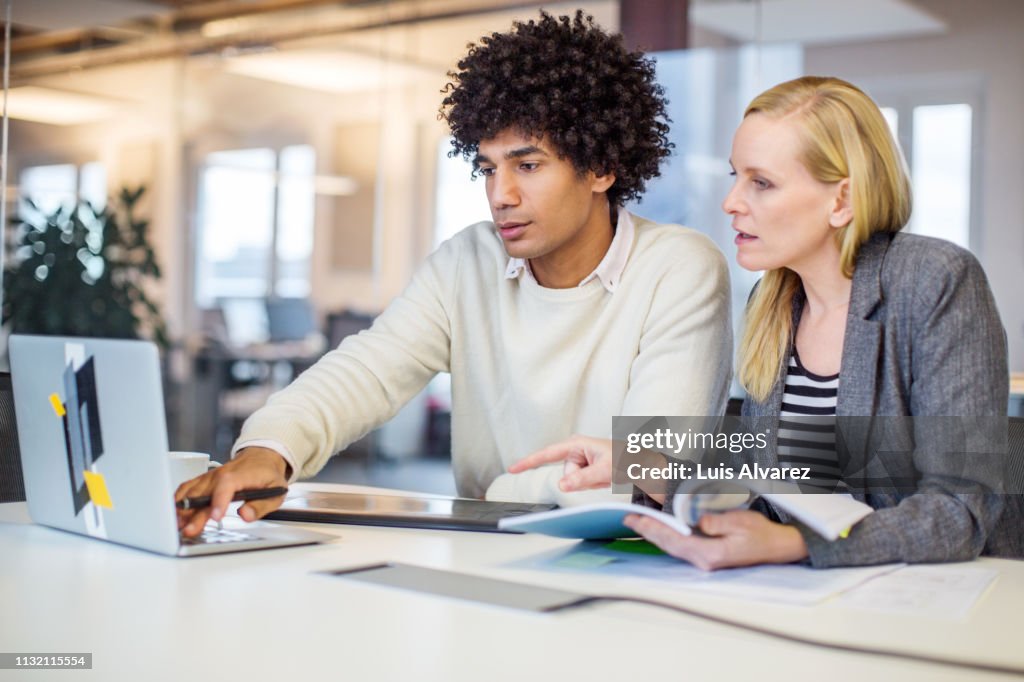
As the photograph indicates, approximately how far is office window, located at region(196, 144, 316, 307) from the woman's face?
4934 millimetres

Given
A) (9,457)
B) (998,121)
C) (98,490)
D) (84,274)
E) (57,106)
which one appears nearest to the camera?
(98,490)

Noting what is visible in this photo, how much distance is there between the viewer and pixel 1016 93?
14.4ft

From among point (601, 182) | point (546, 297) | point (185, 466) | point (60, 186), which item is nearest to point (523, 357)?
point (546, 297)

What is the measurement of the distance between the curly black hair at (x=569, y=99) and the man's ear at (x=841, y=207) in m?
0.56

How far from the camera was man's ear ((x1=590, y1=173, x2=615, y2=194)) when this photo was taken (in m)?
2.25

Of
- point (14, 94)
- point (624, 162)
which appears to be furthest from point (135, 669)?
point (14, 94)

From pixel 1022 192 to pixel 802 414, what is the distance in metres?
3.10

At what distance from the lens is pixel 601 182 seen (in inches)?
89.0

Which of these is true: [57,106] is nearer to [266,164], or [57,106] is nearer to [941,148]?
[266,164]

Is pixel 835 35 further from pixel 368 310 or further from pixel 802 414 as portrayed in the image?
pixel 802 414

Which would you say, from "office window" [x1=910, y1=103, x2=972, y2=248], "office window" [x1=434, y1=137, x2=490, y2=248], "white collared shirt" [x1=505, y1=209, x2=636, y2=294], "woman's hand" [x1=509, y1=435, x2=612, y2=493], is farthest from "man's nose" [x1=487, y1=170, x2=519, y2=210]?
"office window" [x1=434, y1=137, x2=490, y2=248]

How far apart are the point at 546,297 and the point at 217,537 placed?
924mm

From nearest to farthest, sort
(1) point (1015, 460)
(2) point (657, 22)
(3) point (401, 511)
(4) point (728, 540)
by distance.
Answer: (4) point (728, 540) < (3) point (401, 511) < (1) point (1015, 460) < (2) point (657, 22)

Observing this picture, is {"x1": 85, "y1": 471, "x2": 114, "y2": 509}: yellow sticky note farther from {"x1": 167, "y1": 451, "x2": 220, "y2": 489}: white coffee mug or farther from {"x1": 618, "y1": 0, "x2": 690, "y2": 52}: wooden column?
{"x1": 618, "y1": 0, "x2": 690, "y2": 52}: wooden column
